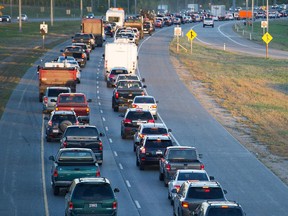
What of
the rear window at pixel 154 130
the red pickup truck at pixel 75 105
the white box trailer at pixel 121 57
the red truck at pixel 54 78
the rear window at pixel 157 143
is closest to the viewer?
the rear window at pixel 157 143

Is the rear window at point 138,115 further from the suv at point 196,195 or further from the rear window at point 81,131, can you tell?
the suv at point 196,195

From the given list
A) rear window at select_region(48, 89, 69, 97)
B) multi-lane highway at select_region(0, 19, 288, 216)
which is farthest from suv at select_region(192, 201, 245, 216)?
rear window at select_region(48, 89, 69, 97)

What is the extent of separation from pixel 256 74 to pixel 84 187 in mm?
59341

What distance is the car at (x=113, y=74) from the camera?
2667 inches

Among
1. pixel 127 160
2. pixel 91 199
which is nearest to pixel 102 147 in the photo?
pixel 127 160

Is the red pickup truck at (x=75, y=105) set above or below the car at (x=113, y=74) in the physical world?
above

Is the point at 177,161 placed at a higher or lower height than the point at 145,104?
higher

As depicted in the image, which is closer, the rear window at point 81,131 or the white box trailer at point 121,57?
the rear window at point 81,131

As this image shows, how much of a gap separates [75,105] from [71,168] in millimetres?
18032

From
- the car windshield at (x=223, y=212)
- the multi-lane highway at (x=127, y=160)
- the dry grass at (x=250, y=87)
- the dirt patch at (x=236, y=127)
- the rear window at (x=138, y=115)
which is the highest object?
the car windshield at (x=223, y=212)

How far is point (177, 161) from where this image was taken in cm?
3519

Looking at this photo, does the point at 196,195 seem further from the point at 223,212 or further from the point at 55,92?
the point at 55,92

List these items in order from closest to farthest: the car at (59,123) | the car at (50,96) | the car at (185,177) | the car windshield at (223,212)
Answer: the car windshield at (223,212) < the car at (185,177) < the car at (59,123) < the car at (50,96)

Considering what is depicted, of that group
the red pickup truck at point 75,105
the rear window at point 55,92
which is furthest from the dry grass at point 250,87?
the rear window at point 55,92
